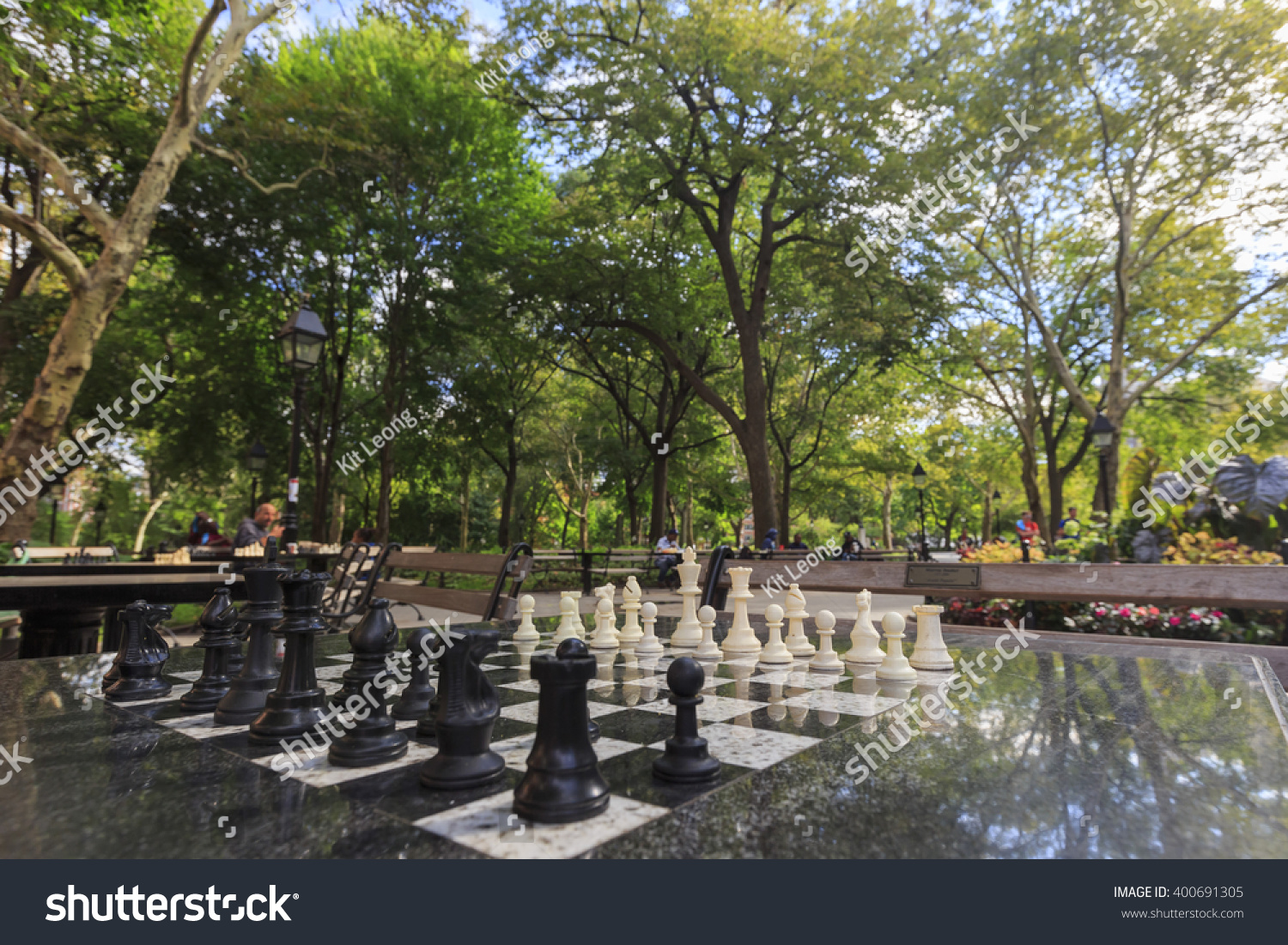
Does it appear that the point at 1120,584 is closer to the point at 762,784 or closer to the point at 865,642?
the point at 865,642

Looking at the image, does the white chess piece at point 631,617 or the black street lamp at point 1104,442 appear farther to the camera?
the black street lamp at point 1104,442

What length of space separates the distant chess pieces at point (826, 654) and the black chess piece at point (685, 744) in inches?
48.7

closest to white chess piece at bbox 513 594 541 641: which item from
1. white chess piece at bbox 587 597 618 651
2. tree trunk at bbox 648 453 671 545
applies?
white chess piece at bbox 587 597 618 651

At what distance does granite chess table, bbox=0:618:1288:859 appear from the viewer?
1001 mm

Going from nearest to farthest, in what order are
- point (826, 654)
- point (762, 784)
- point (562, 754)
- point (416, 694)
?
1. point (562, 754)
2. point (762, 784)
3. point (416, 694)
4. point (826, 654)

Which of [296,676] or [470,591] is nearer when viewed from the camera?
[296,676]

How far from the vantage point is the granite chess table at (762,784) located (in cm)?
100

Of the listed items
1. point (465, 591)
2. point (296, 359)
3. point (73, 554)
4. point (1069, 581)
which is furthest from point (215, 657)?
point (73, 554)

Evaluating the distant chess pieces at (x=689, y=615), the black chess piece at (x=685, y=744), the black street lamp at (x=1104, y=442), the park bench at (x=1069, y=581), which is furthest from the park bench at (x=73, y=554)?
the black street lamp at (x=1104, y=442)

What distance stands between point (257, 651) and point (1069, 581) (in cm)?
309

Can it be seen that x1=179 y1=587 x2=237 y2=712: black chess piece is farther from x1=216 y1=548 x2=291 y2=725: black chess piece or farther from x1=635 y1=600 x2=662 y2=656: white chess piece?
Result: x1=635 y1=600 x2=662 y2=656: white chess piece

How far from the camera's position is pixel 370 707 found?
4.92 feet

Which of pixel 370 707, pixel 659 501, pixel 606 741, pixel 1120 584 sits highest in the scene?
pixel 659 501

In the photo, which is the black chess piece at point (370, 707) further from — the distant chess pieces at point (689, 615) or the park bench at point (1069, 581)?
the park bench at point (1069, 581)
